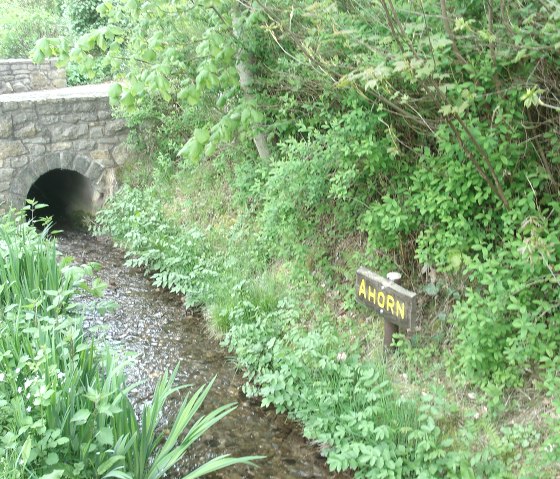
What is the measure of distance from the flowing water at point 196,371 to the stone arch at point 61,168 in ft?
5.40

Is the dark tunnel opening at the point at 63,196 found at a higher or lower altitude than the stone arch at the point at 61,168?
lower

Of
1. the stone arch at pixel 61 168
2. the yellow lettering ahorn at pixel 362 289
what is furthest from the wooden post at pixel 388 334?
the stone arch at pixel 61 168

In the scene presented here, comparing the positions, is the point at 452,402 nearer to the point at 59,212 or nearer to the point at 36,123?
the point at 36,123

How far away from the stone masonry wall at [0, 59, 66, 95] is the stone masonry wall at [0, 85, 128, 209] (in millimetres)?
2658

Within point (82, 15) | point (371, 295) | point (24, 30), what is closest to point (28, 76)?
point (82, 15)

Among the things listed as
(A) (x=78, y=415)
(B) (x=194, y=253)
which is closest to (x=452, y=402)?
(A) (x=78, y=415)

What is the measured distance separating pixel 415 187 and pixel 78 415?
8.08 ft

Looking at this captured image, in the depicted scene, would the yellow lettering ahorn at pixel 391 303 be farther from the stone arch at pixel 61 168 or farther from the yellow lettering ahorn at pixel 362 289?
the stone arch at pixel 61 168

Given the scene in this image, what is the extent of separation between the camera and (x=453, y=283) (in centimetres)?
397

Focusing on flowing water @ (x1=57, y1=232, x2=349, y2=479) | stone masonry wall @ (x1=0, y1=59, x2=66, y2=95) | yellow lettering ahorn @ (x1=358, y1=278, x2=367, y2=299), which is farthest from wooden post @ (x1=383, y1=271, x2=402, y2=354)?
stone masonry wall @ (x1=0, y1=59, x2=66, y2=95)

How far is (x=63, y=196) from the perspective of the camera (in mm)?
9812

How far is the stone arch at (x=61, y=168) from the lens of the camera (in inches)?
316

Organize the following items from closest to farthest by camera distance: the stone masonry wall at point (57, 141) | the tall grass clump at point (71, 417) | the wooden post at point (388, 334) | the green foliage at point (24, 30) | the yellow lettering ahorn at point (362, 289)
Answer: the tall grass clump at point (71, 417) < the wooden post at point (388, 334) < the yellow lettering ahorn at point (362, 289) < the stone masonry wall at point (57, 141) < the green foliage at point (24, 30)

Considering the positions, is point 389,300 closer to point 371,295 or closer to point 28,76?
point 371,295
